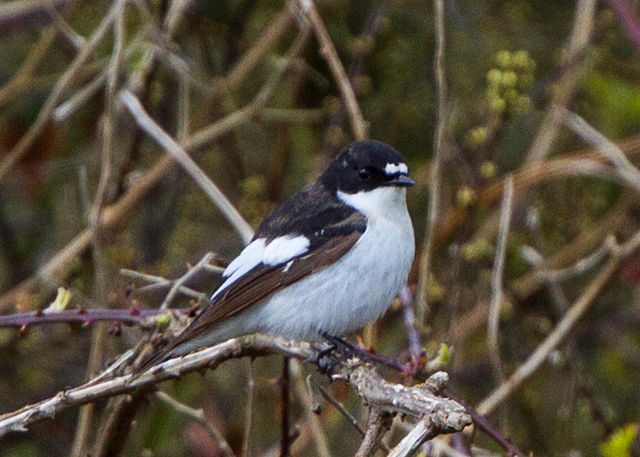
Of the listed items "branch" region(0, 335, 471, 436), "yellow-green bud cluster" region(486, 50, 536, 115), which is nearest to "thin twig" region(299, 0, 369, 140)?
"yellow-green bud cluster" region(486, 50, 536, 115)

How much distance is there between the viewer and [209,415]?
475 cm

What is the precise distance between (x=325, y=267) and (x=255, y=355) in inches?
22.1

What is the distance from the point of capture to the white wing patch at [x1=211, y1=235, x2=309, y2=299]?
3.36 meters

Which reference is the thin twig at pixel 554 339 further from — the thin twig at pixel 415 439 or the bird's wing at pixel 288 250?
the thin twig at pixel 415 439

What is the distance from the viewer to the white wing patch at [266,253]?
3.36 metres

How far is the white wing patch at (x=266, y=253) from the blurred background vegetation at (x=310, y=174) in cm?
116

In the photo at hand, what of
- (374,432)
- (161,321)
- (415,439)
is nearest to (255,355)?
(161,321)

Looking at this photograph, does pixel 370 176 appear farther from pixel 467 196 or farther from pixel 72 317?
pixel 72 317

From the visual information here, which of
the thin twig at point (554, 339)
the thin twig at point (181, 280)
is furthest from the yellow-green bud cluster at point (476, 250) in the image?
Answer: the thin twig at point (181, 280)

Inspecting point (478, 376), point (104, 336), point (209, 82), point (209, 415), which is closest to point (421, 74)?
point (209, 82)

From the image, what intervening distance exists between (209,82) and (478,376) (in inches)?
78.7

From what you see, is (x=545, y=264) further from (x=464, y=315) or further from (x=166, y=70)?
(x=166, y=70)

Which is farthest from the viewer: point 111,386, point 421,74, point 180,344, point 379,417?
point 421,74

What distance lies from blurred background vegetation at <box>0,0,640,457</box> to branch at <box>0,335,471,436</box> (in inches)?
71.8
